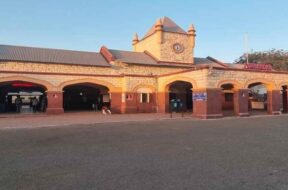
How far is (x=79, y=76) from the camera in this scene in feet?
90.1

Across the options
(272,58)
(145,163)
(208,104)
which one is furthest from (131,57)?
(272,58)

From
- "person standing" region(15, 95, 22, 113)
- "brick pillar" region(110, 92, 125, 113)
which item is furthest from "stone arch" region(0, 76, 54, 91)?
"person standing" region(15, 95, 22, 113)

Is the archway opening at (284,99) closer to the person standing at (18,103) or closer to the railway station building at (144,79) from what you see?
the railway station building at (144,79)

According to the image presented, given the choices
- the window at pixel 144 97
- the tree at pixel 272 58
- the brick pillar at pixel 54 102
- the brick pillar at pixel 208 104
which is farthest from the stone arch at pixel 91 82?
the tree at pixel 272 58

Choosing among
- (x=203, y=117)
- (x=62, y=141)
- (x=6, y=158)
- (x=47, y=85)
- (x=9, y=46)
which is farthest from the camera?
(x=9, y=46)

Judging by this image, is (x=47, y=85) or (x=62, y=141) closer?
(x=62, y=141)

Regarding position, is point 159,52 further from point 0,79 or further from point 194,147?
point 194,147

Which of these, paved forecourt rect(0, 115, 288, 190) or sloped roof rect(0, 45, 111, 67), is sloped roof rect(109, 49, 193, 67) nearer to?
sloped roof rect(0, 45, 111, 67)

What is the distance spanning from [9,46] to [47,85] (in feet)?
25.9

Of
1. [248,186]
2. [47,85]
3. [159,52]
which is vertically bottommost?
[248,186]

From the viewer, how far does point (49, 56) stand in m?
28.6

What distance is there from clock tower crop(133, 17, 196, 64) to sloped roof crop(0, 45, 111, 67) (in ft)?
23.4

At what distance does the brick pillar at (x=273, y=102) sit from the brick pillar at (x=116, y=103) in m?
14.7

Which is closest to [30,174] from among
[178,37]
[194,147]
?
[194,147]
